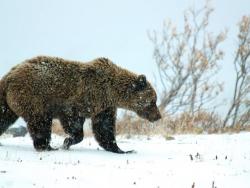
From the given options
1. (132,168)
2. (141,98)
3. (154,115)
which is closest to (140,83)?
(141,98)

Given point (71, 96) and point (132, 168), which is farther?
point (71, 96)

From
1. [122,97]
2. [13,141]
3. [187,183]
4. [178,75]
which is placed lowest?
[187,183]

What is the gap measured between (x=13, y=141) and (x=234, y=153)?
4.76 m

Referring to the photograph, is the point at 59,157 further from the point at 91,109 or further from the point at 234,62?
the point at 234,62

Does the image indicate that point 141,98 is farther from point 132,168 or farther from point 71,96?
point 132,168

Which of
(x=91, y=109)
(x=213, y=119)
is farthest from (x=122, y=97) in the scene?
(x=213, y=119)

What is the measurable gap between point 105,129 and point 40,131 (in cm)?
140

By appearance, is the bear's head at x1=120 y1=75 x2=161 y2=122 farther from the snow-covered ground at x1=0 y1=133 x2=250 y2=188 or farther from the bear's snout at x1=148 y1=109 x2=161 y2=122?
the snow-covered ground at x1=0 y1=133 x2=250 y2=188

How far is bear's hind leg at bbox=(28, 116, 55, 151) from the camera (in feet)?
33.0

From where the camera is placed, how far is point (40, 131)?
33.1 feet

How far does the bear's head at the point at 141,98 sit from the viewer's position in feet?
37.2

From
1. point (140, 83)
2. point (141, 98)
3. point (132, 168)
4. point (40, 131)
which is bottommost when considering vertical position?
Answer: point (132, 168)

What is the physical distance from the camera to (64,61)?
429 inches

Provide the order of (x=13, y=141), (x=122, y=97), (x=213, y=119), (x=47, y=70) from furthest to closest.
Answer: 1. (x=213, y=119)
2. (x=13, y=141)
3. (x=122, y=97)
4. (x=47, y=70)
